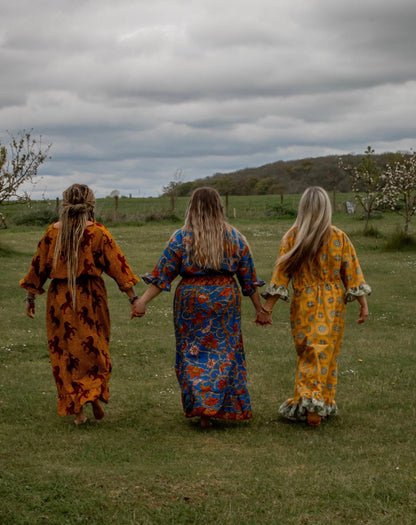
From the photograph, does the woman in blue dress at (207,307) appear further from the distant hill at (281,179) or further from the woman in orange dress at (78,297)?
the distant hill at (281,179)

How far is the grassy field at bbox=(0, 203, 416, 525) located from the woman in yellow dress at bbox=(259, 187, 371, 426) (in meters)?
0.34

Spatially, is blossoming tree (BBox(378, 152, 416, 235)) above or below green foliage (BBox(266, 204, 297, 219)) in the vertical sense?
above

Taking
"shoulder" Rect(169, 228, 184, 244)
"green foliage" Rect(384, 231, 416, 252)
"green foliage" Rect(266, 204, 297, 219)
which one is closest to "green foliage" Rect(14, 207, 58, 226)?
"green foliage" Rect(266, 204, 297, 219)

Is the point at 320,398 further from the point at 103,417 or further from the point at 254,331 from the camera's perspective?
the point at 254,331

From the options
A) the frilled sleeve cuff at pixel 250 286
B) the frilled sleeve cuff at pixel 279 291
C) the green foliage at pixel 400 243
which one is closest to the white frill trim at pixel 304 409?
the frilled sleeve cuff at pixel 279 291

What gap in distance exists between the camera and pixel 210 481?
4.72m

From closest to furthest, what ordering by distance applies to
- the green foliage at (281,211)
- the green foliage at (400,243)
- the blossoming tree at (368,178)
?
1. the green foliage at (400,243)
2. the blossoming tree at (368,178)
3. the green foliage at (281,211)

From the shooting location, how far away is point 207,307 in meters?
6.05

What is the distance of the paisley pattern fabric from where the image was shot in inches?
238

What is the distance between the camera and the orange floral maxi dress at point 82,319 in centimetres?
621

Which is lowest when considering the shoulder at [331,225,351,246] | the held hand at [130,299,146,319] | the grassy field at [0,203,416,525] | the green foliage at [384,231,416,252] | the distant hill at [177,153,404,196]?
the grassy field at [0,203,416,525]

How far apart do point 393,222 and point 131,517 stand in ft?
104

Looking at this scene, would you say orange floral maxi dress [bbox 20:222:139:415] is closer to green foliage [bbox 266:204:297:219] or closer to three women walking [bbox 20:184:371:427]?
three women walking [bbox 20:184:371:427]

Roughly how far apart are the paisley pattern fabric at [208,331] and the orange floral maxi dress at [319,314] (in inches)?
17.1
